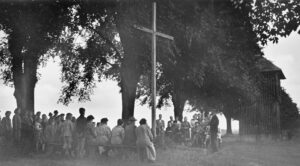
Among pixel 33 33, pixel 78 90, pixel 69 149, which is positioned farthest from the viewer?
A: pixel 78 90

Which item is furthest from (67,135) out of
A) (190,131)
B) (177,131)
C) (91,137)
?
(190,131)

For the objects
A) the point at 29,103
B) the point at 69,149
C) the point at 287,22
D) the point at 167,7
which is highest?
the point at 167,7

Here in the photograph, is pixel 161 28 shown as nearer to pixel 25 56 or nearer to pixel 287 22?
pixel 25 56

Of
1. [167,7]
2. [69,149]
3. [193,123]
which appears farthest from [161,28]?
A: [69,149]

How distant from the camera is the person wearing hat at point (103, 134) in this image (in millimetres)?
19016

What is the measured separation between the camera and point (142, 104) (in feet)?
195

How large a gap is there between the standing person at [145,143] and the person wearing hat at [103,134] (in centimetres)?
140

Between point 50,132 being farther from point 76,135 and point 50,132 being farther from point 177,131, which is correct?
point 177,131

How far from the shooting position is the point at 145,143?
18.0 m

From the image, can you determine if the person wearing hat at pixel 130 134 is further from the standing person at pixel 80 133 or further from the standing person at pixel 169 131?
the standing person at pixel 169 131

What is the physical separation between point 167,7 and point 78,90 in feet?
45.4

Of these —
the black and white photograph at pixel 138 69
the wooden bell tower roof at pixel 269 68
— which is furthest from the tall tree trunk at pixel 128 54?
the wooden bell tower roof at pixel 269 68

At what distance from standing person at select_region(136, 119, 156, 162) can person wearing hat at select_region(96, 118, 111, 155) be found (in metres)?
1.40

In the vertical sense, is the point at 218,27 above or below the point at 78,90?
above
